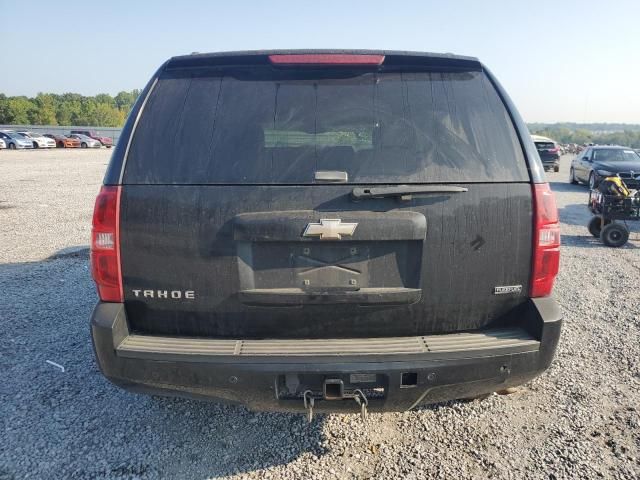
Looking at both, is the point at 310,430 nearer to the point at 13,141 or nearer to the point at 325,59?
the point at 325,59

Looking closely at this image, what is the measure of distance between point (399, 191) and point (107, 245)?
1463 mm

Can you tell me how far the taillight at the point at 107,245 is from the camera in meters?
2.33

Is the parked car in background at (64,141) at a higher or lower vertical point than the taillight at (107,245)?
lower

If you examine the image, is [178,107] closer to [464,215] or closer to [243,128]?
[243,128]

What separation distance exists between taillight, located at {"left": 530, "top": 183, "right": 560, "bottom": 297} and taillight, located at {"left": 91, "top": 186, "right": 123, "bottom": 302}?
2097mm

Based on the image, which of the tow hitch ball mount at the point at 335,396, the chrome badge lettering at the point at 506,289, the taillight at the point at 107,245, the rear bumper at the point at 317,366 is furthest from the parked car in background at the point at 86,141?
the chrome badge lettering at the point at 506,289

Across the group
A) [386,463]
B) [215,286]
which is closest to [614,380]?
[386,463]

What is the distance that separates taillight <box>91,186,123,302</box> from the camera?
7.64 ft

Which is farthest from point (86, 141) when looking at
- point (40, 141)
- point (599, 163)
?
point (599, 163)

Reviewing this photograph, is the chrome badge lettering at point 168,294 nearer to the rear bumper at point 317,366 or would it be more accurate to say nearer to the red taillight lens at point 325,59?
the rear bumper at point 317,366

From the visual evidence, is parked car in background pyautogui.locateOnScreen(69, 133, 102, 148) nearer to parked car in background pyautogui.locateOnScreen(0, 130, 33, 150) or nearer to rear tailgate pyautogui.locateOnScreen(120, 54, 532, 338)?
parked car in background pyautogui.locateOnScreen(0, 130, 33, 150)

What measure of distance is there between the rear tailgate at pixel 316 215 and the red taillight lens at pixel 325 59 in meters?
0.06

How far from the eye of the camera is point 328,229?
7.44 feet

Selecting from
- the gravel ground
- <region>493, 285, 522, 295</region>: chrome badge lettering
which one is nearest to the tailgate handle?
<region>493, 285, 522, 295</region>: chrome badge lettering
